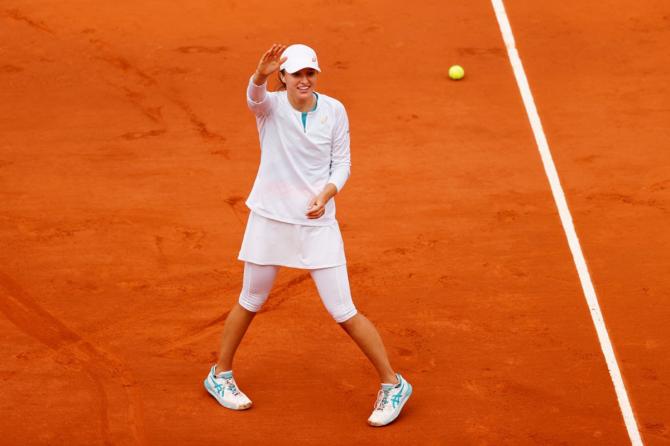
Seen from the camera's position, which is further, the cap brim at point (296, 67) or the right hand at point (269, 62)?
the cap brim at point (296, 67)

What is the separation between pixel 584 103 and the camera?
39.0 ft

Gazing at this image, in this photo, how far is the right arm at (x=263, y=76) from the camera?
251 inches

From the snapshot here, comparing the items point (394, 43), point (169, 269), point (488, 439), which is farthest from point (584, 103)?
point (488, 439)

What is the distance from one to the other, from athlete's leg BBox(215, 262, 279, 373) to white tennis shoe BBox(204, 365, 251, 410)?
0.17 ft

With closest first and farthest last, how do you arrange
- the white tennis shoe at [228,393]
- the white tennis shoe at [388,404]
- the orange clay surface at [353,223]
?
the white tennis shoe at [388,404] → the white tennis shoe at [228,393] → the orange clay surface at [353,223]

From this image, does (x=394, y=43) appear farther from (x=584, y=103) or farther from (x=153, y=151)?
(x=153, y=151)

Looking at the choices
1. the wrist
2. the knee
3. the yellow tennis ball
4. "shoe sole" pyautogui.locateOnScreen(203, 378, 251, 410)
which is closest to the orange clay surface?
"shoe sole" pyautogui.locateOnScreen(203, 378, 251, 410)

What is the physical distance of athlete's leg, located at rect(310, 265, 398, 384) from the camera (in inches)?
270

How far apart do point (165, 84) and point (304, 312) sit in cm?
445

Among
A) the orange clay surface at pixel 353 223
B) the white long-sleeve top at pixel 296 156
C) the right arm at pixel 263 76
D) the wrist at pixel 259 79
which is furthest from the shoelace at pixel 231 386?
the wrist at pixel 259 79

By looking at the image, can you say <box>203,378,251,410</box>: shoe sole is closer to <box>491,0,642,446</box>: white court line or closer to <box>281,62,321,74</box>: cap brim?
<box>281,62,321,74</box>: cap brim

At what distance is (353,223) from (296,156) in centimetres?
314

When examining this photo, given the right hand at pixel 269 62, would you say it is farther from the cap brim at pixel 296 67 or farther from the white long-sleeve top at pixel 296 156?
the white long-sleeve top at pixel 296 156

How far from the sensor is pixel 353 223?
32.1 feet
